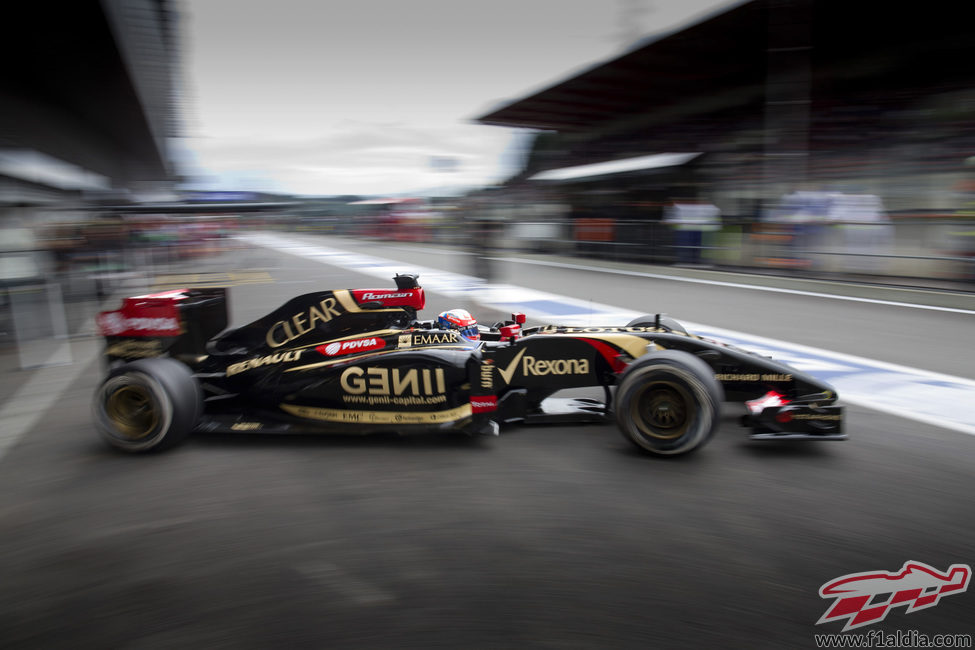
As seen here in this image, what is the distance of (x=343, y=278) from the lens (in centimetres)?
1441

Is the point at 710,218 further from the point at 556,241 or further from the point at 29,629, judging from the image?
the point at 29,629

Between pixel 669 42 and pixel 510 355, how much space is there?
14809 millimetres

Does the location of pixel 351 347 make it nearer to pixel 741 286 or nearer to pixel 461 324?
pixel 461 324

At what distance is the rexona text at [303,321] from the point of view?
4094 mm

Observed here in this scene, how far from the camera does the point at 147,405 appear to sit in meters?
3.62

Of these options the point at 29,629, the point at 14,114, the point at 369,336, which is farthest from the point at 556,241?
the point at 29,629

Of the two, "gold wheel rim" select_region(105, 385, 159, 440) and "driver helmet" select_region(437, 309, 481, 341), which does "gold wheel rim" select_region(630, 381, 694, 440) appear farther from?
"gold wheel rim" select_region(105, 385, 159, 440)

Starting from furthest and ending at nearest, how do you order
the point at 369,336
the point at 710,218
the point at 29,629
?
the point at 710,218 → the point at 369,336 → the point at 29,629

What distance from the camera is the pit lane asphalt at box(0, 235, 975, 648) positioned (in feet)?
6.79

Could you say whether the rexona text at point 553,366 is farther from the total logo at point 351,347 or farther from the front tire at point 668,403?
the total logo at point 351,347

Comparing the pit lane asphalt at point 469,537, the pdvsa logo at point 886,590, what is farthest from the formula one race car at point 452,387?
the pdvsa logo at point 886,590

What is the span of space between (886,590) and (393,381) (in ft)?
8.16

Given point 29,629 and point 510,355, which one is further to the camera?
point 510,355

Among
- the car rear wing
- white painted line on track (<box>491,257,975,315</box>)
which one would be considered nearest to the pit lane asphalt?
the car rear wing
